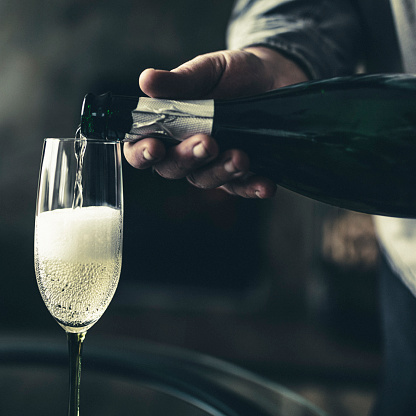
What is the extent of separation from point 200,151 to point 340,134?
0.17 m

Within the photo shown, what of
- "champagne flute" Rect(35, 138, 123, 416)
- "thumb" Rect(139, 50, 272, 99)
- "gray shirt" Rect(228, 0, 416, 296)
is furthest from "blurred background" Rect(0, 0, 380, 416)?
"champagne flute" Rect(35, 138, 123, 416)

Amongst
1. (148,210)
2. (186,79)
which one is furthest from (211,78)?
(148,210)

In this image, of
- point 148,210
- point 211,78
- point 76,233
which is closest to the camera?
point 76,233

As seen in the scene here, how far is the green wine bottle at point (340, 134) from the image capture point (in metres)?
0.51

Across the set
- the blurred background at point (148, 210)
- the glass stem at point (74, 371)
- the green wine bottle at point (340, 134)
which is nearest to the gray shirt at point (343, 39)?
the green wine bottle at point (340, 134)

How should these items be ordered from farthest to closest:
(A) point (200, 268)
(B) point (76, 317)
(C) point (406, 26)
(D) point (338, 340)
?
(A) point (200, 268) < (D) point (338, 340) < (C) point (406, 26) < (B) point (76, 317)

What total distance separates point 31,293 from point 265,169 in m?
1.82

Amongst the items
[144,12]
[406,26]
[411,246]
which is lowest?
[411,246]

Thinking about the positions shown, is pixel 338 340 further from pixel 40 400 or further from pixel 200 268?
pixel 40 400

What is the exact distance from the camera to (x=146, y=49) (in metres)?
2.12

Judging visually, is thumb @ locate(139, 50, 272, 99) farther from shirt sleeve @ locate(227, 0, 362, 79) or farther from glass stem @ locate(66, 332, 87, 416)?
glass stem @ locate(66, 332, 87, 416)

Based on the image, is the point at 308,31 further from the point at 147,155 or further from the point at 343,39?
the point at 147,155

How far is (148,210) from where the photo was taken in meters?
2.17

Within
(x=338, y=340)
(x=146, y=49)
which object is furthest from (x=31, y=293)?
(x=338, y=340)
